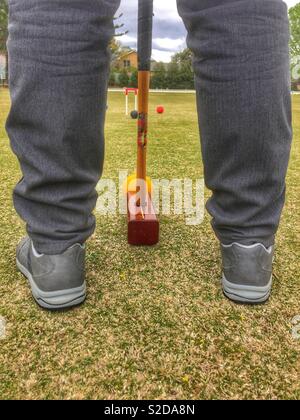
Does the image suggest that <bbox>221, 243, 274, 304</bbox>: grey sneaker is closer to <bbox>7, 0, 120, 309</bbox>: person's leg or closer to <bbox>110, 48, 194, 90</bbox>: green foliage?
<bbox>7, 0, 120, 309</bbox>: person's leg

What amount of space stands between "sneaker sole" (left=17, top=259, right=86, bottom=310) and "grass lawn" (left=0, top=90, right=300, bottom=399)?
0.05 feet

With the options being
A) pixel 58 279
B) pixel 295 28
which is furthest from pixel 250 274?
pixel 295 28

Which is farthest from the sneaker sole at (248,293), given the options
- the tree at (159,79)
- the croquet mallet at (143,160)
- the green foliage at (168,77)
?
the tree at (159,79)

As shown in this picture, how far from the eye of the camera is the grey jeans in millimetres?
608

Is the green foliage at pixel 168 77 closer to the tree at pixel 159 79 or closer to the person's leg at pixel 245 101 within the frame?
the tree at pixel 159 79

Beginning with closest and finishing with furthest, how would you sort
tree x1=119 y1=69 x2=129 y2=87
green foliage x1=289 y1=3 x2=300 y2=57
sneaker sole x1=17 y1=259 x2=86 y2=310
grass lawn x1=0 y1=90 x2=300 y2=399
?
grass lawn x1=0 y1=90 x2=300 y2=399
sneaker sole x1=17 y1=259 x2=86 y2=310
green foliage x1=289 y1=3 x2=300 y2=57
tree x1=119 y1=69 x2=129 y2=87

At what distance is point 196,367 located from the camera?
585 millimetres

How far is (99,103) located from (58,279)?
1.06ft

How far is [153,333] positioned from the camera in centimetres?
66

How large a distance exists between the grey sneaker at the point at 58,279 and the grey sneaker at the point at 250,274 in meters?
0.29

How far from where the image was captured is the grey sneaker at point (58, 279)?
0.71 meters

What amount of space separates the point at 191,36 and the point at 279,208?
1.16 ft

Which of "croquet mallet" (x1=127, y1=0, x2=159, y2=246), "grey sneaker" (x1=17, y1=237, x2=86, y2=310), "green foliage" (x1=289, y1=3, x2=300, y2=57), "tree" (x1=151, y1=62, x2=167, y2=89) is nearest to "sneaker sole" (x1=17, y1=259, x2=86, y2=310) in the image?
"grey sneaker" (x1=17, y1=237, x2=86, y2=310)

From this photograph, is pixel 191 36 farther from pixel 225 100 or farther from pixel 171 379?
pixel 171 379
